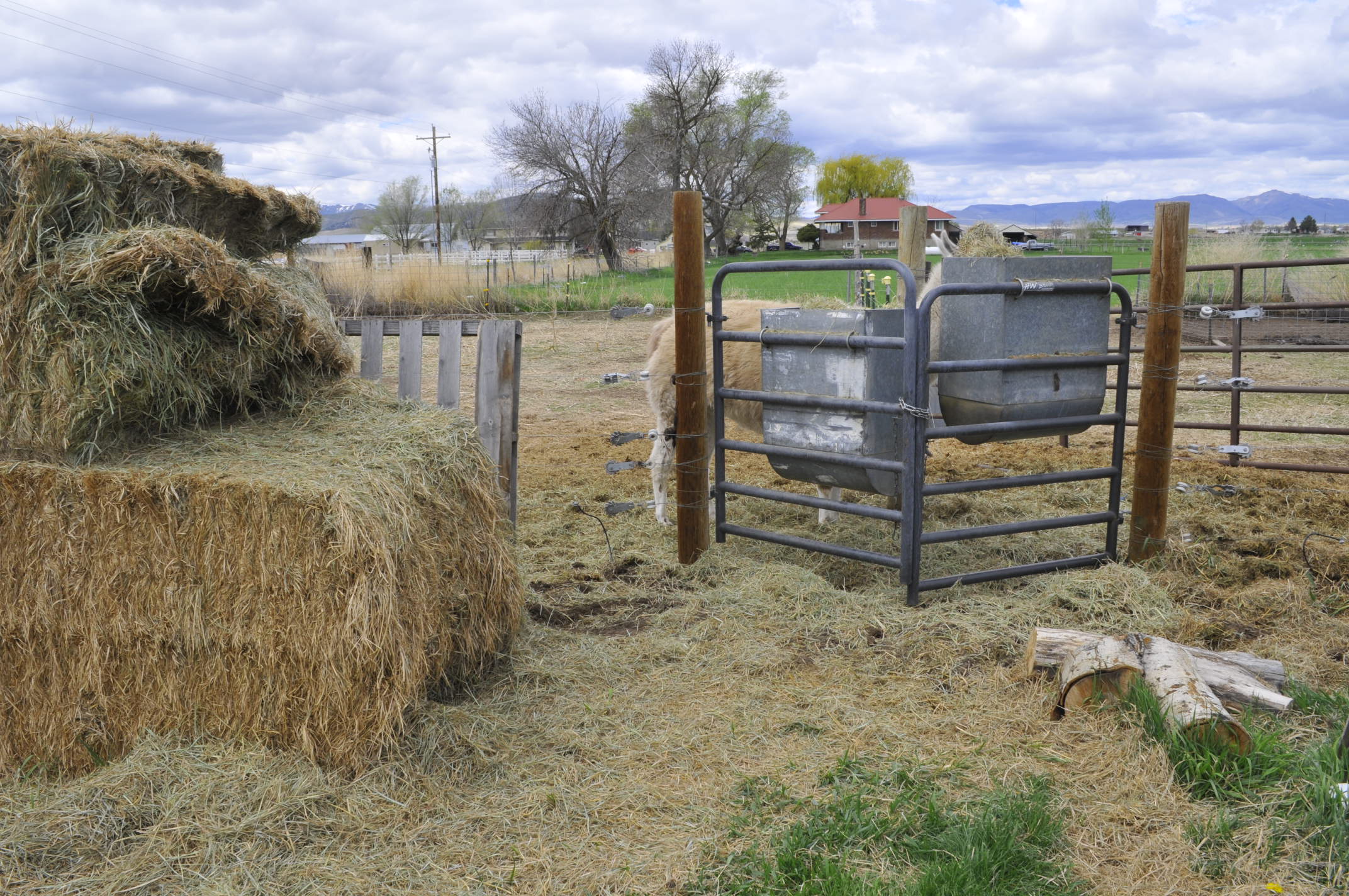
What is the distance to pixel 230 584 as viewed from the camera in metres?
3.14

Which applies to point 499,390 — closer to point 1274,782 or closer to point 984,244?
point 984,244

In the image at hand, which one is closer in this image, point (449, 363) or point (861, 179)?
point (449, 363)

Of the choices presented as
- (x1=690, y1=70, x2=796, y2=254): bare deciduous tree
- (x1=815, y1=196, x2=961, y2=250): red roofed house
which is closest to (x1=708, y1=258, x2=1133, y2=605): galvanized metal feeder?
(x1=690, y1=70, x2=796, y2=254): bare deciduous tree

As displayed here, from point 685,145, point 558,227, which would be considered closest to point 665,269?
point 558,227

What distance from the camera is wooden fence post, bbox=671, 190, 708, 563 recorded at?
16.4 ft

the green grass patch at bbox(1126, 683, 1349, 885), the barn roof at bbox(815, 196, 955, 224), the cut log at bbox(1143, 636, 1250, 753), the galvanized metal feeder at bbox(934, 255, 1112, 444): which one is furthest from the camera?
the barn roof at bbox(815, 196, 955, 224)

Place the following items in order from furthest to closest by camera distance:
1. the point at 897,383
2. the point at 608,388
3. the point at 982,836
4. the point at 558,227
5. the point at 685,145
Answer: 1. the point at 685,145
2. the point at 558,227
3. the point at 608,388
4. the point at 897,383
5. the point at 982,836

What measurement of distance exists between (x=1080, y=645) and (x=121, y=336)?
3.57 m

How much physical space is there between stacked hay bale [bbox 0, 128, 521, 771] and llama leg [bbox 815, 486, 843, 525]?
2883mm

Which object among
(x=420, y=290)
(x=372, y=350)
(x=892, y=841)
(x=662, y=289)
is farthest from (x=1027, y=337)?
(x=662, y=289)

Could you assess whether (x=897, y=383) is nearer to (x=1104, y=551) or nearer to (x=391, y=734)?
(x=1104, y=551)

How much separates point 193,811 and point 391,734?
1.91 feet

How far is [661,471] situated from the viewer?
605cm

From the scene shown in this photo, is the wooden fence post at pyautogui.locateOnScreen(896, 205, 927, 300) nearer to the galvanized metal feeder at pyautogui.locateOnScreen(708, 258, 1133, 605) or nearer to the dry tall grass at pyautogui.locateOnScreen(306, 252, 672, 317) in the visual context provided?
the galvanized metal feeder at pyautogui.locateOnScreen(708, 258, 1133, 605)
